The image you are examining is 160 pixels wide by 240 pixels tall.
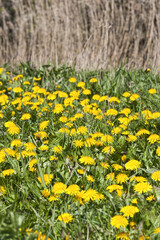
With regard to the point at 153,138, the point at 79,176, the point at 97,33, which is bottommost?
the point at 79,176

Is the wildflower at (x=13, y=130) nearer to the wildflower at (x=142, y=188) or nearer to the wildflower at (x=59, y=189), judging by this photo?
the wildflower at (x=59, y=189)

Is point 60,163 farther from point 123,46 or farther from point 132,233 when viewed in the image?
point 123,46

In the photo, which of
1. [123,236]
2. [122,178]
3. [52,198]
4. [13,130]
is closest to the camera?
[123,236]

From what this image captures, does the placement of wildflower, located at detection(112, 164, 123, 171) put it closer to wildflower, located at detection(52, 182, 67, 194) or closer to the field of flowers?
the field of flowers

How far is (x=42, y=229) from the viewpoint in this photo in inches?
46.5

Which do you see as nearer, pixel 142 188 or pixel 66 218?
pixel 66 218

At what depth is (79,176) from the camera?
1512mm

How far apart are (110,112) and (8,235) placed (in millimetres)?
1354

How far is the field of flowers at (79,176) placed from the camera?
117cm

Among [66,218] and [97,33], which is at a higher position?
[97,33]

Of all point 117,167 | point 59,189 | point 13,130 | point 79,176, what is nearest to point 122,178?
point 117,167

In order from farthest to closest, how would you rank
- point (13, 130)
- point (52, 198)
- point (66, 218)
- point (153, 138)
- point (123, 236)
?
1. point (13, 130)
2. point (153, 138)
3. point (52, 198)
4. point (66, 218)
5. point (123, 236)

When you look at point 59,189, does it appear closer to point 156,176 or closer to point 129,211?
point 129,211

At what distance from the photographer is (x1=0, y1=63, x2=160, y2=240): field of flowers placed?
1174 millimetres
